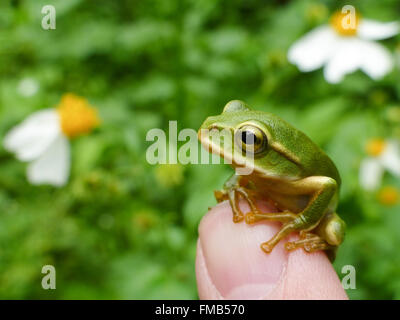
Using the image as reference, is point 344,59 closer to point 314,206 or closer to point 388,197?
point 388,197

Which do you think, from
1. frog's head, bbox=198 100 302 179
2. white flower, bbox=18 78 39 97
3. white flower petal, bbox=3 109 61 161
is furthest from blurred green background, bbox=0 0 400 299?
frog's head, bbox=198 100 302 179

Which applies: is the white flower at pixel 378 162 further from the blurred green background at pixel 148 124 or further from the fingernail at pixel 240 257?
the fingernail at pixel 240 257

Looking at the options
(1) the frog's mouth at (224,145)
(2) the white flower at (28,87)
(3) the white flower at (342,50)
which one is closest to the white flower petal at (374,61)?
(3) the white flower at (342,50)

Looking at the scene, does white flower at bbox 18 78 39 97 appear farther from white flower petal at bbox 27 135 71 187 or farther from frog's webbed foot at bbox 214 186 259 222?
frog's webbed foot at bbox 214 186 259 222

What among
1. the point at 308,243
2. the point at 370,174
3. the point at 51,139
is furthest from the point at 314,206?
the point at 51,139

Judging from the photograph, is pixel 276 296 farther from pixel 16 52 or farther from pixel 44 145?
pixel 16 52

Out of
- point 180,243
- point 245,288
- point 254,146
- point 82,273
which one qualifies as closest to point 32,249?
point 82,273
